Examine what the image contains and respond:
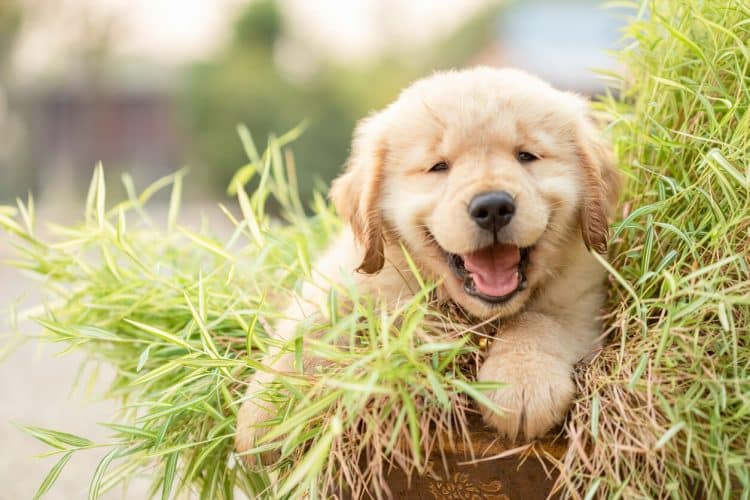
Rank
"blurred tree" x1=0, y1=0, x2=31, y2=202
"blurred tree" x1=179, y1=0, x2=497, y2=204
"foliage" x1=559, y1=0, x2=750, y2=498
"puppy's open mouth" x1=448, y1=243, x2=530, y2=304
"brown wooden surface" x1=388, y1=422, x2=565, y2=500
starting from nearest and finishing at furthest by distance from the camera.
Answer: "foliage" x1=559, y1=0, x2=750, y2=498 < "brown wooden surface" x1=388, y1=422, x2=565, y2=500 < "puppy's open mouth" x1=448, y1=243, x2=530, y2=304 < "blurred tree" x1=179, y1=0, x2=497, y2=204 < "blurred tree" x1=0, y1=0, x2=31, y2=202

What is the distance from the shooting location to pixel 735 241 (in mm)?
2100

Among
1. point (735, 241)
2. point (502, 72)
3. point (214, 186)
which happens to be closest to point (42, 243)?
point (502, 72)

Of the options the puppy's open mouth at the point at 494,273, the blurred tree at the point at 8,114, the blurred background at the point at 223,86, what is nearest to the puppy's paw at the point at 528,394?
the puppy's open mouth at the point at 494,273

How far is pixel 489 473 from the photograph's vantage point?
1.90 metres

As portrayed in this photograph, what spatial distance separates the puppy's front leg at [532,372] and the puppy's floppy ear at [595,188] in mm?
298

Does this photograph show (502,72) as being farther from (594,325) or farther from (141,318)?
(141,318)

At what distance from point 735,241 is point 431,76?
1.13m

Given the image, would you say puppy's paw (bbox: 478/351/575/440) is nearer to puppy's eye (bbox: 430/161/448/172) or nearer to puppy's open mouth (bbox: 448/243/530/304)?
puppy's open mouth (bbox: 448/243/530/304)

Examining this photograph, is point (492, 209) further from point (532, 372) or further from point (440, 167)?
point (532, 372)

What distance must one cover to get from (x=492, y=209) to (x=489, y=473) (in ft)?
2.30

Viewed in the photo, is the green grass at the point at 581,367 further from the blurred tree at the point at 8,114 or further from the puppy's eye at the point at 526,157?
the blurred tree at the point at 8,114

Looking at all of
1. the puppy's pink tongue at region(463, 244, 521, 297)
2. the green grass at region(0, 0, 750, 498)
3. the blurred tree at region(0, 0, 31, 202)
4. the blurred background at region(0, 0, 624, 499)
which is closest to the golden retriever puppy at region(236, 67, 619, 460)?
the puppy's pink tongue at region(463, 244, 521, 297)

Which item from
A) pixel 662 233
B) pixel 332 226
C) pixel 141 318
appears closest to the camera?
pixel 662 233

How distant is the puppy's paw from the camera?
1.87 metres
